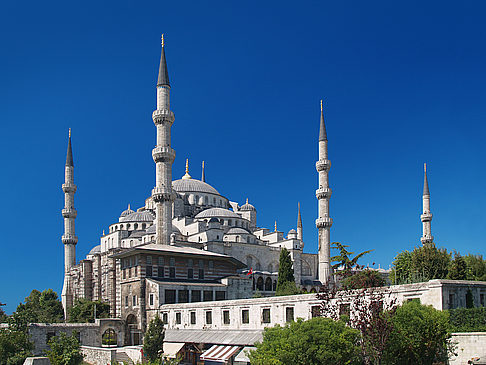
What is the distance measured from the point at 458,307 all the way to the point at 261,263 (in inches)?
1293

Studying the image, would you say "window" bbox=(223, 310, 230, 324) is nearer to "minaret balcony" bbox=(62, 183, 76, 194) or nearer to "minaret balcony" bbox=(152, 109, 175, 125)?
"minaret balcony" bbox=(152, 109, 175, 125)

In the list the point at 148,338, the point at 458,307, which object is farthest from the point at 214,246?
the point at 458,307

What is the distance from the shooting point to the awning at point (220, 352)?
23.0 metres

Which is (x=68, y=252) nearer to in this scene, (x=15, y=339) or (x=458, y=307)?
(x=15, y=339)

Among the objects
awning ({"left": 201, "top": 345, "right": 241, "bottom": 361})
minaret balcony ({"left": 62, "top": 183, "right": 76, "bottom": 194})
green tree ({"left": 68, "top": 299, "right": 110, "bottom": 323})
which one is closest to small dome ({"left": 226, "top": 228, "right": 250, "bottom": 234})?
green tree ({"left": 68, "top": 299, "right": 110, "bottom": 323})

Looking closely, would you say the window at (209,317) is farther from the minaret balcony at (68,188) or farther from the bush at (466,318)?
the minaret balcony at (68,188)

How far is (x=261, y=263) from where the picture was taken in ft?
164

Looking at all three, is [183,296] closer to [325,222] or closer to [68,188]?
[325,222]

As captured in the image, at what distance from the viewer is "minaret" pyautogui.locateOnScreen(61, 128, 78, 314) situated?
51.9 meters

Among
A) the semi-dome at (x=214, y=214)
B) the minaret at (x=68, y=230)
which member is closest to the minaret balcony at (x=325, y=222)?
the semi-dome at (x=214, y=214)

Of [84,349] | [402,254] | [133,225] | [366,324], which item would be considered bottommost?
[84,349]

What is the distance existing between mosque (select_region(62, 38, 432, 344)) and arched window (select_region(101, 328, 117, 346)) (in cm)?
111

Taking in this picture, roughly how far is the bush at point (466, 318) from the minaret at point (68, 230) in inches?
1651

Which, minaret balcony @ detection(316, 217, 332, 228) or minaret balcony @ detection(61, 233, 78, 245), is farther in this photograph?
minaret balcony @ detection(61, 233, 78, 245)
